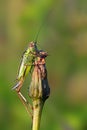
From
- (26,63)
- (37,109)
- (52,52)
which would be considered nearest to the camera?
(37,109)

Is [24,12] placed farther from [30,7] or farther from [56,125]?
[56,125]

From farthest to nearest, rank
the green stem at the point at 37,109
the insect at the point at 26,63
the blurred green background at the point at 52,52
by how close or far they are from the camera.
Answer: the blurred green background at the point at 52,52
the insect at the point at 26,63
the green stem at the point at 37,109

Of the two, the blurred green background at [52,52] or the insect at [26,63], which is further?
the blurred green background at [52,52]

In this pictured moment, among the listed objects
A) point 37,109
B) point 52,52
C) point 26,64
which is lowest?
point 37,109

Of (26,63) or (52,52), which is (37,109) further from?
(52,52)

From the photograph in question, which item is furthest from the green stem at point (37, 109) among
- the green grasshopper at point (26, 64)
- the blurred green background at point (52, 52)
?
the blurred green background at point (52, 52)

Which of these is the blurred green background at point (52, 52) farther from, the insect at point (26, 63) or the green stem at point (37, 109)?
the green stem at point (37, 109)

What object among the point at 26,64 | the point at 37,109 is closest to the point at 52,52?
the point at 26,64

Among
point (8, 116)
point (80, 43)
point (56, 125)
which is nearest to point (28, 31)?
point (80, 43)
